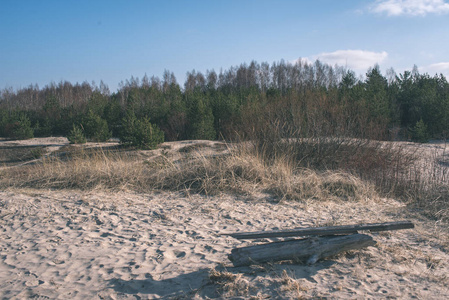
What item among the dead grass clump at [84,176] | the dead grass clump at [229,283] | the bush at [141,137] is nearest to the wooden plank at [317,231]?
the dead grass clump at [229,283]

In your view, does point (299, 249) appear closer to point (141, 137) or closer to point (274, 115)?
point (274, 115)

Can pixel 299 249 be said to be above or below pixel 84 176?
below

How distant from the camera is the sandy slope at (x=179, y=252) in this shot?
123 inches

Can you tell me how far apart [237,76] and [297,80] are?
34.9ft

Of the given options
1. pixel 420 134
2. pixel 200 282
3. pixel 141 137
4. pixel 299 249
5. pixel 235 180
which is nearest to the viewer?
pixel 200 282

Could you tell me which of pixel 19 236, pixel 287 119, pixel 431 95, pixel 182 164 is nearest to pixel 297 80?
pixel 431 95

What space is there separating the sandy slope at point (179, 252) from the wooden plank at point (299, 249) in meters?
0.11

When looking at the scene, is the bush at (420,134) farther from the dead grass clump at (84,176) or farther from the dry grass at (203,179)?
the dead grass clump at (84,176)

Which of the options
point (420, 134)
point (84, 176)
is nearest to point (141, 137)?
point (84, 176)

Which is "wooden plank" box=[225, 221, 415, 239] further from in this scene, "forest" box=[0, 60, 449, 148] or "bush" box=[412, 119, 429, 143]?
"bush" box=[412, 119, 429, 143]

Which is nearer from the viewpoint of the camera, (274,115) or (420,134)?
(274,115)

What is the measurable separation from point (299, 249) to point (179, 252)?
A: 4.79 feet

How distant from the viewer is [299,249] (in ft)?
11.3

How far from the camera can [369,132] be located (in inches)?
388
